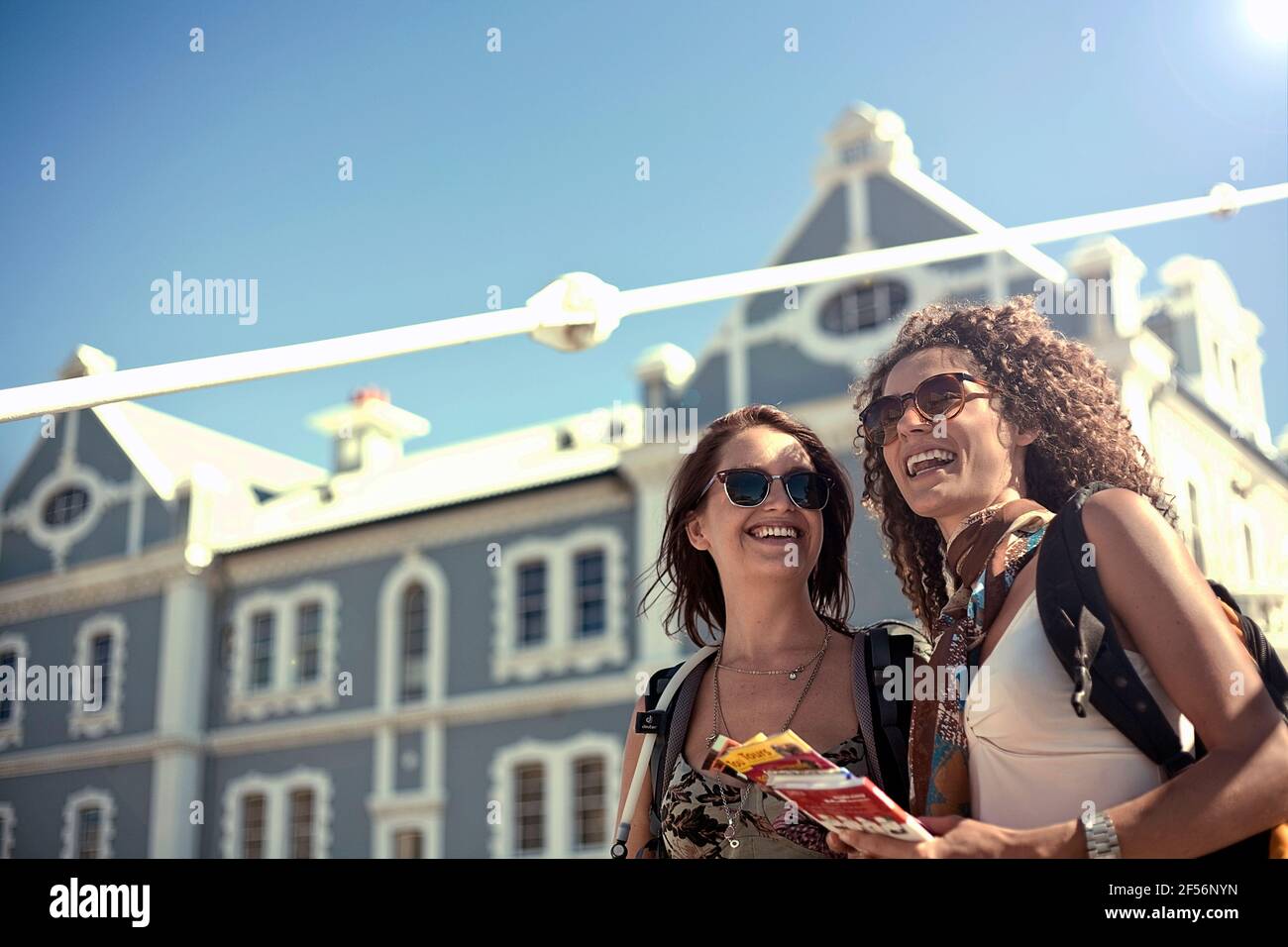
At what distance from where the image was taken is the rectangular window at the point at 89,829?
22.1m

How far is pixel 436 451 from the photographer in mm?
24609

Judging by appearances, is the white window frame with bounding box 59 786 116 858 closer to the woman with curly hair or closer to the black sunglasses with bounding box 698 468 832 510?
the black sunglasses with bounding box 698 468 832 510

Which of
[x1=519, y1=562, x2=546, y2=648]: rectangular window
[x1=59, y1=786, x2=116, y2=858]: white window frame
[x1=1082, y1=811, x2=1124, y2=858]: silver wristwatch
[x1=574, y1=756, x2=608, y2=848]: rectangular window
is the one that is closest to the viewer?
[x1=1082, y1=811, x2=1124, y2=858]: silver wristwatch

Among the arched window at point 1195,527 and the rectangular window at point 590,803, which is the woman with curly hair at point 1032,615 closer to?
the arched window at point 1195,527

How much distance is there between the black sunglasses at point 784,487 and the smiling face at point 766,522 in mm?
10

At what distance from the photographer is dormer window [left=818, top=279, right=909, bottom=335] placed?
17188 millimetres

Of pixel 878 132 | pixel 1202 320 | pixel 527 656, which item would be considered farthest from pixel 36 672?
pixel 1202 320

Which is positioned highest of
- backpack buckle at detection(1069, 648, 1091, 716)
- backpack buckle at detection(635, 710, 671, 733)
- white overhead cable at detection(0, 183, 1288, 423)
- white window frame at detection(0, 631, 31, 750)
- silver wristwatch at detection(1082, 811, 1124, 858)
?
white window frame at detection(0, 631, 31, 750)

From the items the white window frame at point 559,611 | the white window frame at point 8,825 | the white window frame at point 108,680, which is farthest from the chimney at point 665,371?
the white window frame at point 8,825

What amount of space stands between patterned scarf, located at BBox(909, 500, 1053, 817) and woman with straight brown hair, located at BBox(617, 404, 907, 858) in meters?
0.26

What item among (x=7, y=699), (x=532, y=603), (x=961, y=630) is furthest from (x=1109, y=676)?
(x=7, y=699)

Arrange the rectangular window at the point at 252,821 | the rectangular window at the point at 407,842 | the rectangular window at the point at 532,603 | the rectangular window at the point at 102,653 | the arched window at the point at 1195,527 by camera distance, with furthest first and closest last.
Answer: the rectangular window at the point at 102,653, the rectangular window at the point at 252,821, the rectangular window at the point at 532,603, the rectangular window at the point at 407,842, the arched window at the point at 1195,527

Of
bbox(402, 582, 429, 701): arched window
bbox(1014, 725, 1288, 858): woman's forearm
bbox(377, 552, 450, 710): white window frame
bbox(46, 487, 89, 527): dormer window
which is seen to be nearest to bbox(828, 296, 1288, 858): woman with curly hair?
bbox(1014, 725, 1288, 858): woman's forearm

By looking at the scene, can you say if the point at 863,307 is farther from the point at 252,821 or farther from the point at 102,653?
the point at 102,653
